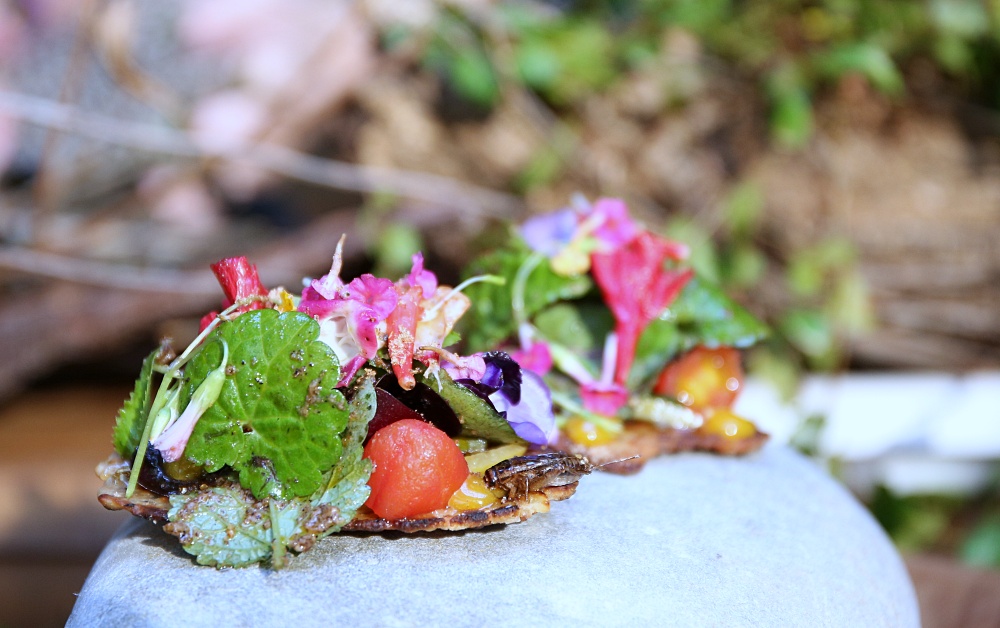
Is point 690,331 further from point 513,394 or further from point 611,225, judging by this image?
point 513,394

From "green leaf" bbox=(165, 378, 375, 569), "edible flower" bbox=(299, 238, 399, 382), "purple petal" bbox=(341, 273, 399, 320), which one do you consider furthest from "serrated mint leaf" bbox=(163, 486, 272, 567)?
"purple petal" bbox=(341, 273, 399, 320)

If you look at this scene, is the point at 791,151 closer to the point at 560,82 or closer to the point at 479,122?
the point at 560,82

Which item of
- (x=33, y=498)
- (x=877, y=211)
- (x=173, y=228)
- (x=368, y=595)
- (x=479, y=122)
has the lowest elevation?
(x=33, y=498)

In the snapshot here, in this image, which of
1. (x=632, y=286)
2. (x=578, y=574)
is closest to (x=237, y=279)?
(x=578, y=574)

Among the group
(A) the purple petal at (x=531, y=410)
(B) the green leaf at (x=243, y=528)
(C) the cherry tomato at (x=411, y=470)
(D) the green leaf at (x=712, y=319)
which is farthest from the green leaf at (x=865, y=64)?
(B) the green leaf at (x=243, y=528)

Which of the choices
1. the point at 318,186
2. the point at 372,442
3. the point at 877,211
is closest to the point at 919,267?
the point at 877,211

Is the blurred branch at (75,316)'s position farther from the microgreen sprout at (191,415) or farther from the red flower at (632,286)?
the microgreen sprout at (191,415)
